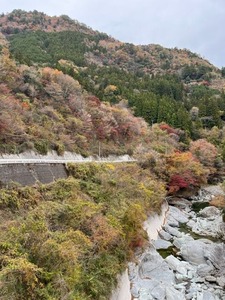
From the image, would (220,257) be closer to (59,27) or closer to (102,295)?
(102,295)

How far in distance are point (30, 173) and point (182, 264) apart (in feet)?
42.6

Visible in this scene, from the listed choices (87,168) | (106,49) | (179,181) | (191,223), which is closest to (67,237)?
(87,168)

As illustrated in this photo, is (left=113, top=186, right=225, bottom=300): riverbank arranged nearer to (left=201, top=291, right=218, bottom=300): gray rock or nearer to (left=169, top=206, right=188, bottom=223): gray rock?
(left=201, top=291, right=218, bottom=300): gray rock

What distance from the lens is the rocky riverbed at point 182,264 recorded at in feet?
63.3

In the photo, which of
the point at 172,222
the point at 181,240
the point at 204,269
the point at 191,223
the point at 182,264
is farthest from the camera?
the point at 191,223

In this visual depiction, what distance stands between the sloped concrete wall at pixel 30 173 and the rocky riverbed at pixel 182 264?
26.9 feet

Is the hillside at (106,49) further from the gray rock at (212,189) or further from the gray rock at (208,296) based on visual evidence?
the gray rock at (208,296)

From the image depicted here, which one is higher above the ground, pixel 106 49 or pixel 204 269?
pixel 106 49

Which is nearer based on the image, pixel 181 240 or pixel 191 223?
pixel 181 240

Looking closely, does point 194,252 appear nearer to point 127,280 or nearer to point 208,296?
point 208,296

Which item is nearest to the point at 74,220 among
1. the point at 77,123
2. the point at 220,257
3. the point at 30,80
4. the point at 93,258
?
the point at 93,258

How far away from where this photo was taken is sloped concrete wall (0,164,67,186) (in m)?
18.3

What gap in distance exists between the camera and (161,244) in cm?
2698

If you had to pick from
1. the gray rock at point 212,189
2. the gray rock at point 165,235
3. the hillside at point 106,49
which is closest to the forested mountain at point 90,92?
the hillside at point 106,49
